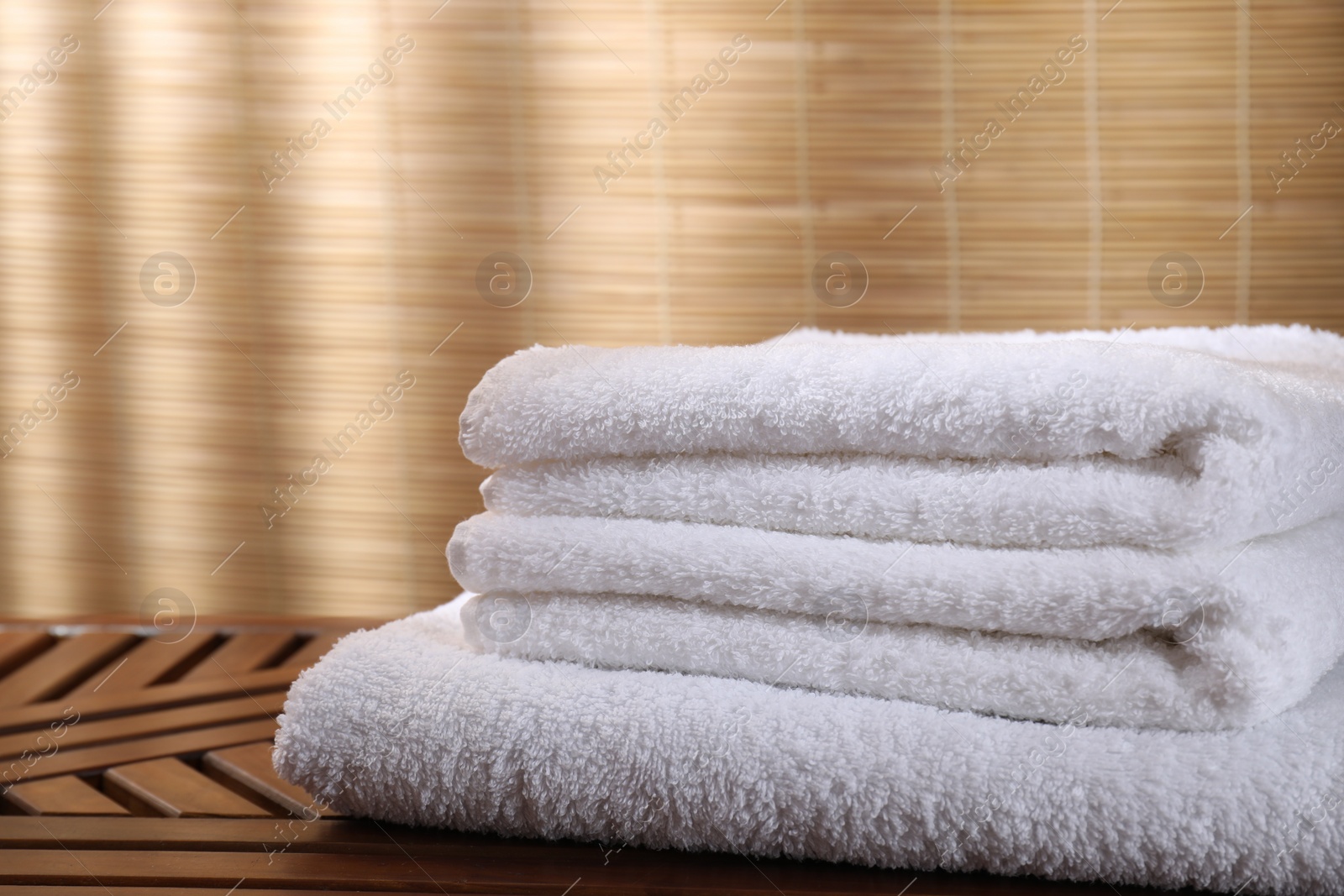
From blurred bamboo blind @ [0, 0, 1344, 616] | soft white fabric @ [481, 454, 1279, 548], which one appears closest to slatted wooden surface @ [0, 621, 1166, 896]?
soft white fabric @ [481, 454, 1279, 548]

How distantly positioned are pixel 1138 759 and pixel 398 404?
2.83ft

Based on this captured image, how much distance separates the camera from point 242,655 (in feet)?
2.23

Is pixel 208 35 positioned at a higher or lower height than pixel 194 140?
higher

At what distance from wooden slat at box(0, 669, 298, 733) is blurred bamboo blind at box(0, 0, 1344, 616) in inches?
19.2

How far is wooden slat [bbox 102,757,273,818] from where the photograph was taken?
46 cm

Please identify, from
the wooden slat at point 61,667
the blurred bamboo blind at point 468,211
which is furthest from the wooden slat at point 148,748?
the blurred bamboo blind at point 468,211

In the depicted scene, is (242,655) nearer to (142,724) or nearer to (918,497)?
(142,724)

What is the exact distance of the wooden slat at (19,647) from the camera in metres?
0.67

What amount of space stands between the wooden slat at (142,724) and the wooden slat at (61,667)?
62 mm

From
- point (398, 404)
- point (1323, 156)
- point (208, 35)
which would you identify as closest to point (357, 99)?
point (208, 35)

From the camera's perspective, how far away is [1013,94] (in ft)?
3.21

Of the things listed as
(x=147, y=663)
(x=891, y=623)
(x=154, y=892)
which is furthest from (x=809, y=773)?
(x=147, y=663)

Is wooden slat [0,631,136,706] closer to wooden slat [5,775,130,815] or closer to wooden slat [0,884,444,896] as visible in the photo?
wooden slat [5,775,130,815]

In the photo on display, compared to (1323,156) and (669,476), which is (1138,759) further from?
(1323,156)
